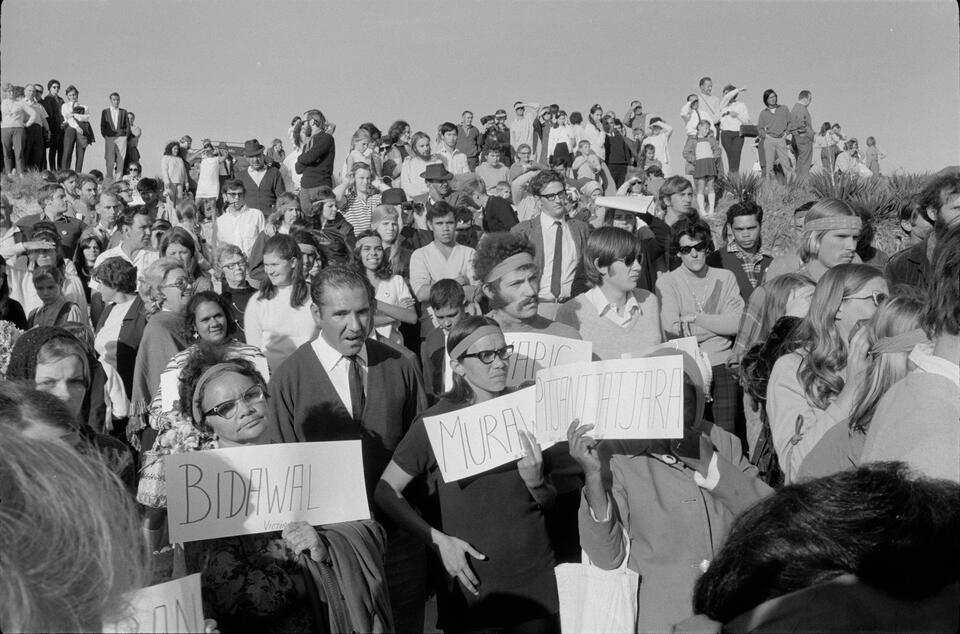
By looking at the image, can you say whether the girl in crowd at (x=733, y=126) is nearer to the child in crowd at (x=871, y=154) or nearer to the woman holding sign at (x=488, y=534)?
the child in crowd at (x=871, y=154)

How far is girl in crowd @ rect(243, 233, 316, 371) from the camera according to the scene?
19.4ft

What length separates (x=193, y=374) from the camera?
3.85m

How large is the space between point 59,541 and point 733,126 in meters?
18.7

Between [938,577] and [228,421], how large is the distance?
8.75 ft

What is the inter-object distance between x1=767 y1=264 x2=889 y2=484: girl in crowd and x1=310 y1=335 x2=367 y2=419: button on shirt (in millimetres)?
1783

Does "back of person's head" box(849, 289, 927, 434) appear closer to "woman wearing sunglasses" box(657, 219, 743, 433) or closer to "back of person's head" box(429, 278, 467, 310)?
"woman wearing sunglasses" box(657, 219, 743, 433)

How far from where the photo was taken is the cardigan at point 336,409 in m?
4.10

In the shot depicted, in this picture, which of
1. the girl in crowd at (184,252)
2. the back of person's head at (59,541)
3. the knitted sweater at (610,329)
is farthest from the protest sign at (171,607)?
the girl in crowd at (184,252)

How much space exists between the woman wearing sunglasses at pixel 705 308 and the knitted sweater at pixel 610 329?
93cm

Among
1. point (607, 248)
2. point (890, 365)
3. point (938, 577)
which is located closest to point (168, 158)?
point (607, 248)

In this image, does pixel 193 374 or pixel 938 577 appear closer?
pixel 938 577

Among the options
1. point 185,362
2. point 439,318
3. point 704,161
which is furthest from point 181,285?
point 704,161

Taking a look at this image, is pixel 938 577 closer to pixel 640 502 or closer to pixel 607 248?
pixel 640 502

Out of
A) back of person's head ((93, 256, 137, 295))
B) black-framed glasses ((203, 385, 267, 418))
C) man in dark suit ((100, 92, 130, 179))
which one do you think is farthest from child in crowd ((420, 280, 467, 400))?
man in dark suit ((100, 92, 130, 179))
